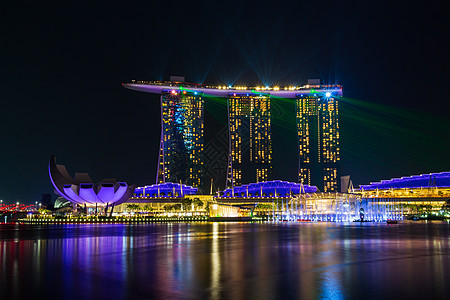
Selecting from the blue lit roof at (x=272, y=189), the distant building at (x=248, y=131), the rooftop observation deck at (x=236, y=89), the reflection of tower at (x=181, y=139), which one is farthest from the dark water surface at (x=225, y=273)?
the rooftop observation deck at (x=236, y=89)

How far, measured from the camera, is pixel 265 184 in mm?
144125

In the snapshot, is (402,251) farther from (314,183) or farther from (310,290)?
(314,183)

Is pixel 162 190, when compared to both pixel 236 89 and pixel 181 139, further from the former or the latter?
pixel 236 89

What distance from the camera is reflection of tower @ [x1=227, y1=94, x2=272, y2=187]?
164 m

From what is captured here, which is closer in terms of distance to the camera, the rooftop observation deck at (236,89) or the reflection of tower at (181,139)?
the reflection of tower at (181,139)

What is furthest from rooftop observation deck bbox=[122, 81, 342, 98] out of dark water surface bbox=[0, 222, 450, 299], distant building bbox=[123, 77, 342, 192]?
dark water surface bbox=[0, 222, 450, 299]

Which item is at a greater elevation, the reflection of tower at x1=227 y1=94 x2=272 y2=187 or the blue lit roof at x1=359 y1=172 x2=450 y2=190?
the reflection of tower at x1=227 y1=94 x2=272 y2=187

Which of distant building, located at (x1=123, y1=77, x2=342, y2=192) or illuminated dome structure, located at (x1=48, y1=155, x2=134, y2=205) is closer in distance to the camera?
illuminated dome structure, located at (x1=48, y1=155, x2=134, y2=205)

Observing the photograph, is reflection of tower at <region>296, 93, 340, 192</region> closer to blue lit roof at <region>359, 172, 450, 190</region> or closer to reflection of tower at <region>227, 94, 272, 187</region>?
reflection of tower at <region>227, 94, 272, 187</region>

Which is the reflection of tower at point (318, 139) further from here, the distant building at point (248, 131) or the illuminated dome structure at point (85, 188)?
the illuminated dome structure at point (85, 188)

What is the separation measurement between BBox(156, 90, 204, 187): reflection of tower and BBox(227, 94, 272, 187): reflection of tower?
1319 cm

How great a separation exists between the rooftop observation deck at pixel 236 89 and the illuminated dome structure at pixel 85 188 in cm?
6512

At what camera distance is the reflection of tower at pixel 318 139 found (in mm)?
165750

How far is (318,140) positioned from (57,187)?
105513mm
